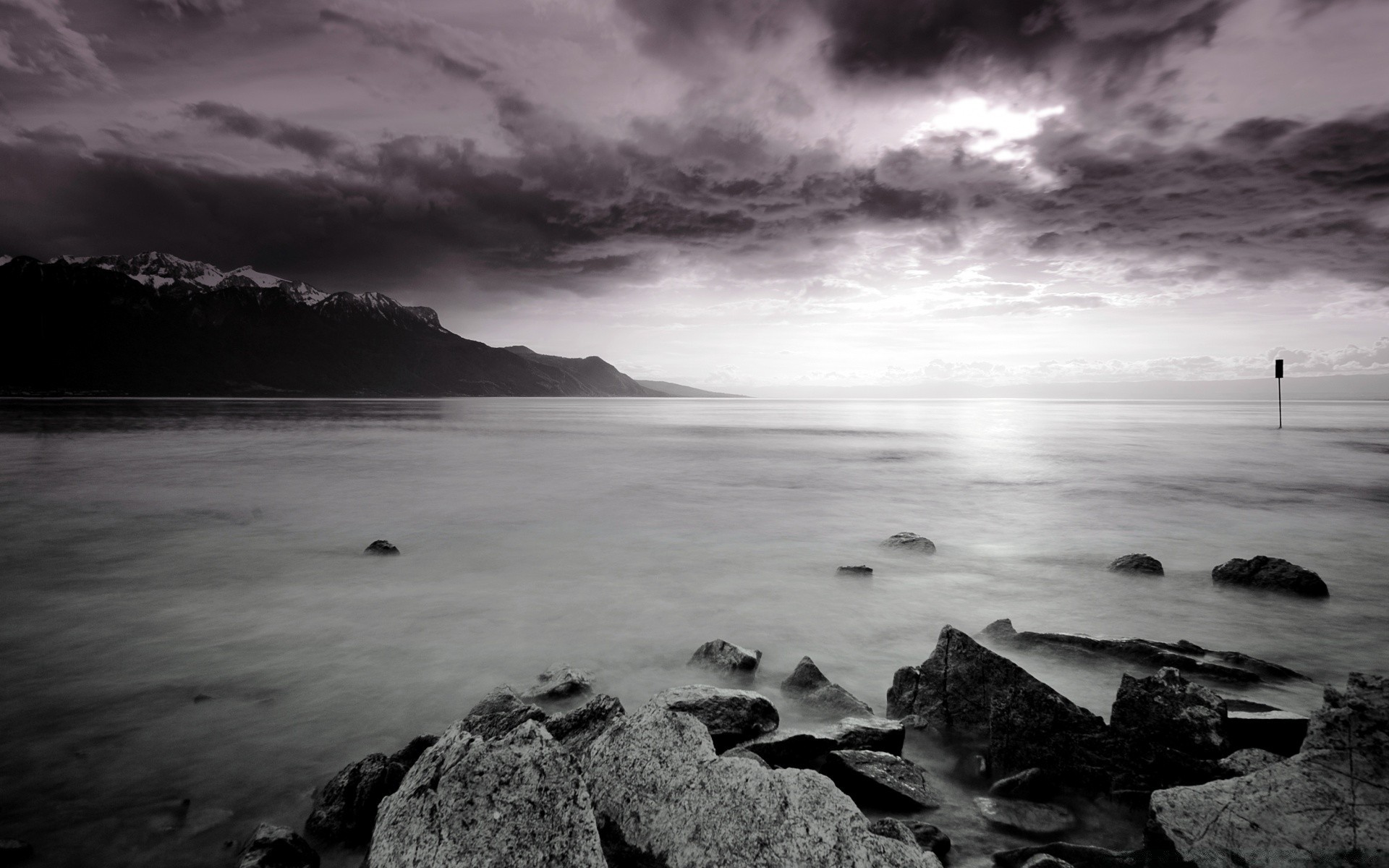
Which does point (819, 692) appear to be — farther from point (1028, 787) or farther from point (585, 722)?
point (585, 722)

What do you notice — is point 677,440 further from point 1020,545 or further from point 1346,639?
point 1346,639

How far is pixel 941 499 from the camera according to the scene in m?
18.6

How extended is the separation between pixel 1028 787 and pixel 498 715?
139 inches

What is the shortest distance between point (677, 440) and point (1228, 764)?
39.4m

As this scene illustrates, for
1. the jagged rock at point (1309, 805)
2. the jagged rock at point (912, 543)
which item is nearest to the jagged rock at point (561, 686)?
the jagged rock at point (1309, 805)

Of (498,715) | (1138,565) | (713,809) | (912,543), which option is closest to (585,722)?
(498,715)

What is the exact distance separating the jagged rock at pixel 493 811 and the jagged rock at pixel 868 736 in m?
2.07

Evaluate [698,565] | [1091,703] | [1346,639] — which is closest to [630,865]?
[1091,703]

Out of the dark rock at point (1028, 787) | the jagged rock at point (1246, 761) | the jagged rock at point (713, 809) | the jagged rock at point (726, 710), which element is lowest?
the dark rock at point (1028, 787)

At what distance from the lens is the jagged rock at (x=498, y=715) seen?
4316 mm

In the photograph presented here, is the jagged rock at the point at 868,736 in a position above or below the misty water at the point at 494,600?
above

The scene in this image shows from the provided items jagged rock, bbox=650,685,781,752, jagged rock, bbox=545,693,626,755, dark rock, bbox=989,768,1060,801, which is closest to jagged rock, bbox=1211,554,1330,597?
dark rock, bbox=989,768,1060,801

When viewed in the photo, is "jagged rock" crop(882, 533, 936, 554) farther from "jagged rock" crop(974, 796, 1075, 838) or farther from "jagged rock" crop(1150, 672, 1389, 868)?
"jagged rock" crop(1150, 672, 1389, 868)

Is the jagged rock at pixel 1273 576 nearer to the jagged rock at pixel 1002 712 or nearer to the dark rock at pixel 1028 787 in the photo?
the jagged rock at pixel 1002 712
